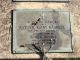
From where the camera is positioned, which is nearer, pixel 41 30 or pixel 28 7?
pixel 41 30

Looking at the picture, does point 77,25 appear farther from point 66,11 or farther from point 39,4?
point 39,4

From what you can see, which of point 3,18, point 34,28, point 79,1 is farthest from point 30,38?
point 79,1

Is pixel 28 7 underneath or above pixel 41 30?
above

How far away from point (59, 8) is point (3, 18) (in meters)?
1.34

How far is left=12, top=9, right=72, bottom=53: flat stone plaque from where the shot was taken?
337 inches

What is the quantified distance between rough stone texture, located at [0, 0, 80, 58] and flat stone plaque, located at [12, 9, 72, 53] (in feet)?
0.39

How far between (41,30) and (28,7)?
637 mm

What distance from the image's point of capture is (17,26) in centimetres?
863

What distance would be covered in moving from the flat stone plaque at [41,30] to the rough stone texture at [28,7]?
0.39ft

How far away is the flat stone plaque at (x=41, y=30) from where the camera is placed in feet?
28.1

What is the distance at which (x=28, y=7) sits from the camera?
28.9ft

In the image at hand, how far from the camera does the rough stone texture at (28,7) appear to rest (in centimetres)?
856

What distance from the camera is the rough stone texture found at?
8.56m

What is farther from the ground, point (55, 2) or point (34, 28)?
point (55, 2)
